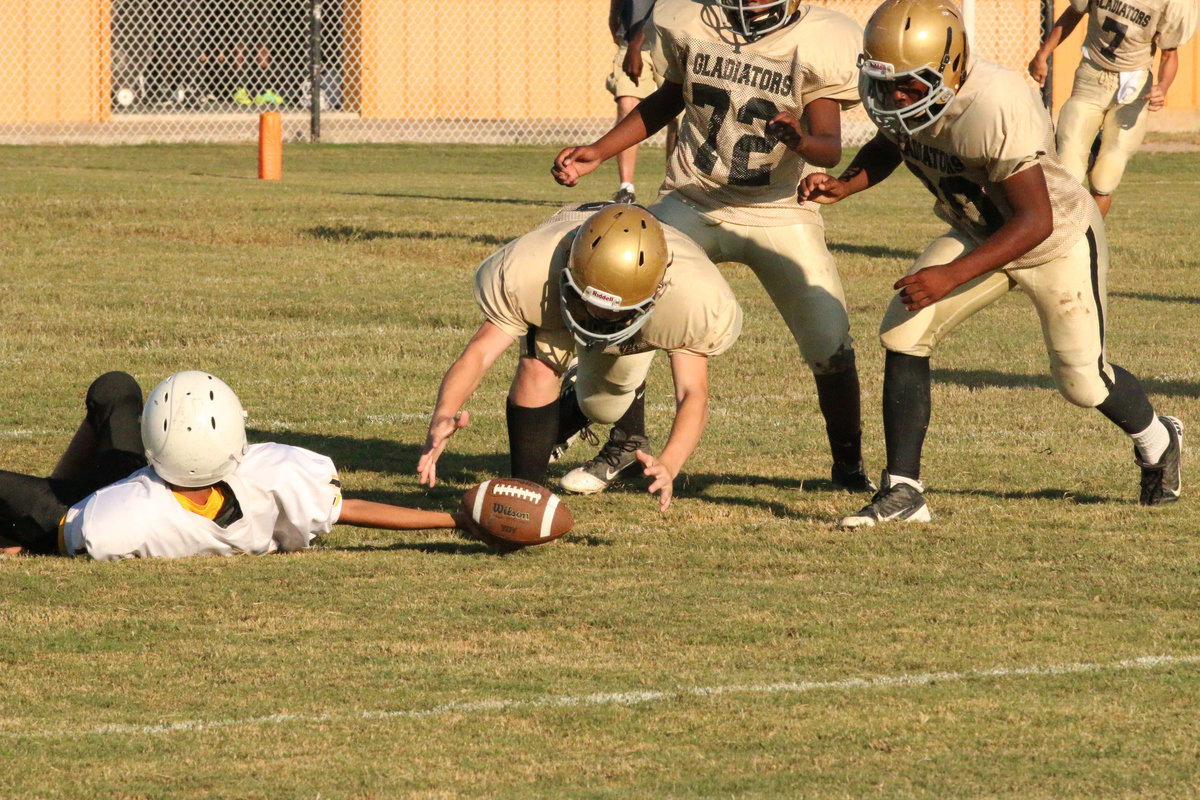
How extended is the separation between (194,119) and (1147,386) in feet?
56.3

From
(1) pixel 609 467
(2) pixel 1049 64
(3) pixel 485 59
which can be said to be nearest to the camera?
(1) pixel 609 467

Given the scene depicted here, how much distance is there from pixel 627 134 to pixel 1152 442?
2.24 metres

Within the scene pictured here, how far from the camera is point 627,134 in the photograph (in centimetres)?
730

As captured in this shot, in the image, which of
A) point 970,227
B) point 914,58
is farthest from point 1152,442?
point 914,58

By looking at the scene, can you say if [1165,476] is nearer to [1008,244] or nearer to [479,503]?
[1008,244]

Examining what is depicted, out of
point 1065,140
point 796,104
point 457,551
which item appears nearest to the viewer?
point 457,551

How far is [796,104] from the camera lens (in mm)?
6977

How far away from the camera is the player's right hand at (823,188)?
6426mm

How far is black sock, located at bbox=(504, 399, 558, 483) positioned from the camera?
6395 millimetres

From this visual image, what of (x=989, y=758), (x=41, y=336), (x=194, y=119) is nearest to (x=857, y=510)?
(x=989, y=758)

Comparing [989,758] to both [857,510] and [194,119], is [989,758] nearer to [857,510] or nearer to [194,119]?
[857,510]

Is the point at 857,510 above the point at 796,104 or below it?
below

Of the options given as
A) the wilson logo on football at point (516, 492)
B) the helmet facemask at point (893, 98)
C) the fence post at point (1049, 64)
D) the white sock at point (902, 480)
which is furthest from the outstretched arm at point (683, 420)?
the fence post at point (1049, 64)

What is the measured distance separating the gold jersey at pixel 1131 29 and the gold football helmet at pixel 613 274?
722 centimetres
